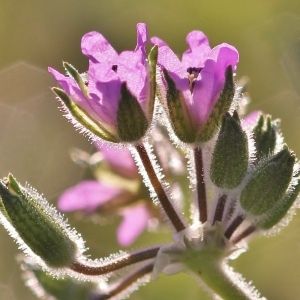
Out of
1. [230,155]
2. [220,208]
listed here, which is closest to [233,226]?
[220,208]

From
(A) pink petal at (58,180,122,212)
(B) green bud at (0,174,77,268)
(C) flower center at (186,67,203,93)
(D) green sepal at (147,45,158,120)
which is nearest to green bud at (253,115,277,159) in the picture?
(C) flower center at (186,67,203,93)

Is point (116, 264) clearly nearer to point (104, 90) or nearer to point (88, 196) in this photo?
point (104, 90)

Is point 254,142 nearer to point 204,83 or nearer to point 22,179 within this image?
point 204,83

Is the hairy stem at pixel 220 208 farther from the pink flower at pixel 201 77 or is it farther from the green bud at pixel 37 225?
the green bud at pixel 37 225

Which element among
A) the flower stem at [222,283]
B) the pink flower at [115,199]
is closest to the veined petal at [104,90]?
the flower stem at [222,283]

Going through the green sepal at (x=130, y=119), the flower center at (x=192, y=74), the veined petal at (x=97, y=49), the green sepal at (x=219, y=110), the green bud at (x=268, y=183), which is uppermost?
the veined petal at (x=97, y=49)

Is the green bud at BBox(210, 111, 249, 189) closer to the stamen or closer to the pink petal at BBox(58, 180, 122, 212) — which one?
the stamen
